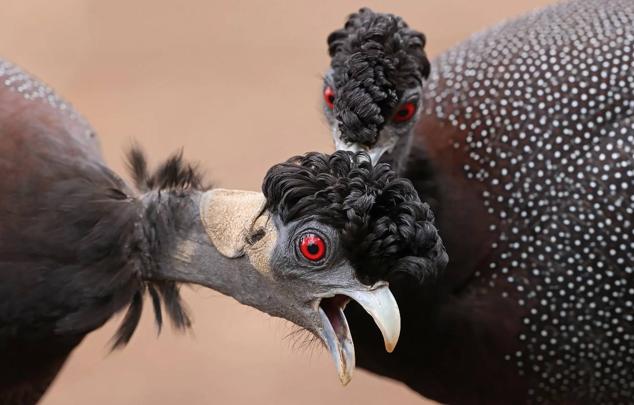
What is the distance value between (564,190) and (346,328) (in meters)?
0.87

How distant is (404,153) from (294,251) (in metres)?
0.77

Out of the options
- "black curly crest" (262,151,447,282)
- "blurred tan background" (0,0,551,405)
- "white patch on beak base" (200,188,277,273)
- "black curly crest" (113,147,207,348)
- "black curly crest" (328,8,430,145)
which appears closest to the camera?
Answer: "black curly crest" (262,151,447,282)

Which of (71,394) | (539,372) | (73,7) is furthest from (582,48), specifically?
(73,7)

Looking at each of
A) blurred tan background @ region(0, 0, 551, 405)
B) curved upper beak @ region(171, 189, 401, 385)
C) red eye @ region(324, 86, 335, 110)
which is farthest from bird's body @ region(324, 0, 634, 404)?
blurred tan background @ region(0, 0, 551, 405)

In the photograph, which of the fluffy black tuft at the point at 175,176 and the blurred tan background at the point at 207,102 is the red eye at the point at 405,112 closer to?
the fluffy black tuft at the point at 175,176

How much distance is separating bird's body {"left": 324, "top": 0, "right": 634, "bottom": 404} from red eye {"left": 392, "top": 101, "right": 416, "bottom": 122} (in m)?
0.18

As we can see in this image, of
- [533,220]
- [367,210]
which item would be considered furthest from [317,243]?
[533,220]

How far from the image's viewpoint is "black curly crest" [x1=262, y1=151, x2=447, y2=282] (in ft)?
9.75

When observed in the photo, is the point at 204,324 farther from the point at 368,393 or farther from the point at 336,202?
the point at 336,202

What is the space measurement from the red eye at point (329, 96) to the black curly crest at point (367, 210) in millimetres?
617

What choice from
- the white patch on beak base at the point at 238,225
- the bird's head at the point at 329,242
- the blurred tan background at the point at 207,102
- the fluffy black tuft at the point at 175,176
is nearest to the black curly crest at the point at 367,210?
the bird's head at the point at 329,242

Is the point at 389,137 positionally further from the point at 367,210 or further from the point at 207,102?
the point at 207,102

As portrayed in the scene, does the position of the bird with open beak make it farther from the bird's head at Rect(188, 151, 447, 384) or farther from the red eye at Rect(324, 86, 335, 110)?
the red eye at Rect(324, 86, 335, 110)

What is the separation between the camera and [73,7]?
7.55m
